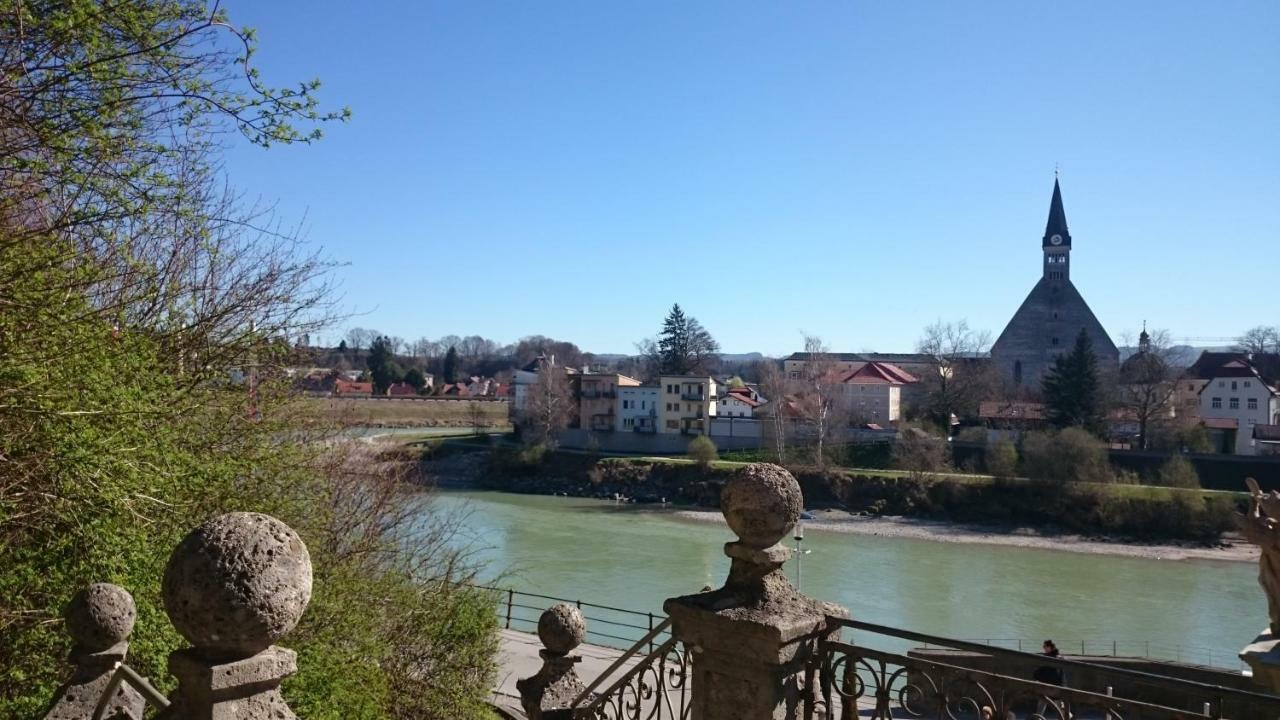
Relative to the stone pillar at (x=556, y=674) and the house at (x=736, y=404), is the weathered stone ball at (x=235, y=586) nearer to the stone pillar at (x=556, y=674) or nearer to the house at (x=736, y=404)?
the stone pillar at (x=556, y=674)

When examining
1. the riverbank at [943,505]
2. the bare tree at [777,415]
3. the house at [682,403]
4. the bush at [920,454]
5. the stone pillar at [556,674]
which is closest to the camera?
the stone pillar at [556,674]

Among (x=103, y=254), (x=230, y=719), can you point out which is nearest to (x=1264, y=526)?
(x=230, y=719)

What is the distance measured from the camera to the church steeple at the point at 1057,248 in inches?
3256

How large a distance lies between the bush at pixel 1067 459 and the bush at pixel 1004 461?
1.89ft

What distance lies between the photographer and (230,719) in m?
2.23

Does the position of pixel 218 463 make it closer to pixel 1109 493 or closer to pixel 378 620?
pixel 378 620

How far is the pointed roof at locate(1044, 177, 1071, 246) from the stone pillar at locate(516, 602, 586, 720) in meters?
89.3

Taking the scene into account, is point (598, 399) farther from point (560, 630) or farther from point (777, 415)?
point (560, 630)

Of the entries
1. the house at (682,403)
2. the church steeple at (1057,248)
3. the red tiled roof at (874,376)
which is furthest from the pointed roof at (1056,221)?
the house at (682,403)

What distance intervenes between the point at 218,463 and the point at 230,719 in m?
5.22

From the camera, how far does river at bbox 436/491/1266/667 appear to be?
81.4ft

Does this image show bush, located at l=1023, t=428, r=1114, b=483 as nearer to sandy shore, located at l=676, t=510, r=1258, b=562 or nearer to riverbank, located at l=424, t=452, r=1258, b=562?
riverbank, located at l=424, t=452, r=1258, b=562

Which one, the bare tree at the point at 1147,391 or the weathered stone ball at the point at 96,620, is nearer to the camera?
the weathered stone ball at the point at 96,620

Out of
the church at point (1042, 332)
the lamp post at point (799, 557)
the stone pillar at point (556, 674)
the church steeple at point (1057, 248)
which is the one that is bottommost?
the lamp post at point (799, 557)
